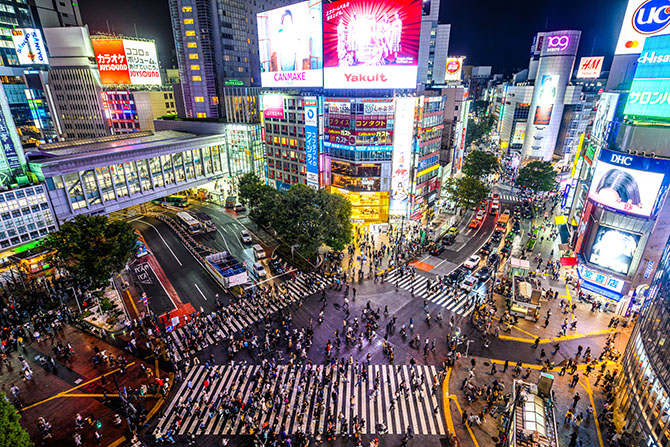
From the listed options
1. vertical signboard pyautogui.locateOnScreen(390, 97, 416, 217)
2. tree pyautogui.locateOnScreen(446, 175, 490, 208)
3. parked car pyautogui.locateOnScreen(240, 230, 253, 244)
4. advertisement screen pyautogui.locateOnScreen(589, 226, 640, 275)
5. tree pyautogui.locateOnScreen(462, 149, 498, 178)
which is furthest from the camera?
tree pyautogui.locateOnScreen(462, 149, 498, 178)

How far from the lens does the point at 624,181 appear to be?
102 feet

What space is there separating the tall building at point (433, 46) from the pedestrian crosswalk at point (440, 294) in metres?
73.3

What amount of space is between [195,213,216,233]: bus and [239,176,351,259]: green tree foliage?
17274mm

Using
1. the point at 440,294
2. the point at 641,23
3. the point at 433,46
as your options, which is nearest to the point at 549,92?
the point at 433,46

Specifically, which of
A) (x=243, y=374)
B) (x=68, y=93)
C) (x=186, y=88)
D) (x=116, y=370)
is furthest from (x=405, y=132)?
(x=68, y=93)

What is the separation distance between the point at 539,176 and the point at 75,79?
124 meters

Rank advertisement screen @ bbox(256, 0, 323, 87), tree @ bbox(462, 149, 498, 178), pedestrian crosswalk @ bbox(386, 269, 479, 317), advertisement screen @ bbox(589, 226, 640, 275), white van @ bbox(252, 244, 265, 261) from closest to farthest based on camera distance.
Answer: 1. advertisement screen @ bbox(589, 226, 640, 275)
2. pedestrian crosswalk @ bbox(386, 269, 479, 317)
3. white van @ bbox(252, 244, 265, 261)
4. advertisement screen @ bbox(256, 0, 323, 87)
5. tree @ bbox(462, 149, 498, 178)

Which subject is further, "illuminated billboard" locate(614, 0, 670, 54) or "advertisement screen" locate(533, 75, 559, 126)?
"advertisement screen" locate(533, 75, 559, 126)

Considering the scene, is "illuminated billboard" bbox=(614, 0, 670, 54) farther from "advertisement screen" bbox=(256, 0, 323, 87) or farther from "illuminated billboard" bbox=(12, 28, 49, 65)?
"illuminated billboard" bbox=(12, 28, 49, 65)

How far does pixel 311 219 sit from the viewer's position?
147ft

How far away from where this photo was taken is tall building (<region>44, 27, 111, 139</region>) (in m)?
91.1

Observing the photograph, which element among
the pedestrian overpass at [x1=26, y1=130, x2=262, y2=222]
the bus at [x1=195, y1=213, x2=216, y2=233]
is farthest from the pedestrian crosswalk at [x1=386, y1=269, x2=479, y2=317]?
the pedestrian overpass at [x1=26, y1=130, x2=262, y2=222]

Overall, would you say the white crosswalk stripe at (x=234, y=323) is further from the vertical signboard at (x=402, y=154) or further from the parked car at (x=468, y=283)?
the vertical signboard at (x=402, y=154)

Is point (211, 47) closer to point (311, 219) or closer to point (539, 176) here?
point (311, 219)
